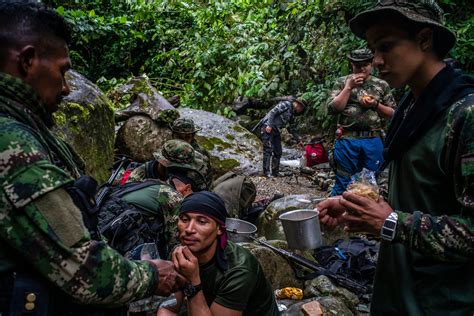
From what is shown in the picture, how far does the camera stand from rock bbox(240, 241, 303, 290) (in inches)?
183

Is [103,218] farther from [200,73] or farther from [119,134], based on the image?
[200,73]

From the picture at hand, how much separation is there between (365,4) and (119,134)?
5.06 metres

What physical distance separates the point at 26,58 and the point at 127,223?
2.14 m

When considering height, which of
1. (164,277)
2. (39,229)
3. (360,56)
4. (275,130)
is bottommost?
(275,130)

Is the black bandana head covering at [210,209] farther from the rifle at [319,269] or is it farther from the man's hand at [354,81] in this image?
the man's hand at [354,81]

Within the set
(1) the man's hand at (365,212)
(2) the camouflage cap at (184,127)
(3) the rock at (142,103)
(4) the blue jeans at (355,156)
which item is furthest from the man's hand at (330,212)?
(3) the rock at (142,103)

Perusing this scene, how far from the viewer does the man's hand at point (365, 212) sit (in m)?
1.78

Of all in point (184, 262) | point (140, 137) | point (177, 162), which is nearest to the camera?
point (184, 262)

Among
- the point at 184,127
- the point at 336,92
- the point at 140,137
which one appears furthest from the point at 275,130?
the point at 336,92

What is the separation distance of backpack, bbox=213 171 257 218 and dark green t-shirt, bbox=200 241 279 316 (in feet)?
10.1

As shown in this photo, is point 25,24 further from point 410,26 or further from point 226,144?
point 226,144

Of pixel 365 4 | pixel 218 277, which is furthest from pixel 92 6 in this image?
pixel 218 277

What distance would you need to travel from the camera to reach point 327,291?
473 cm

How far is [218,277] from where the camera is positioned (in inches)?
118
